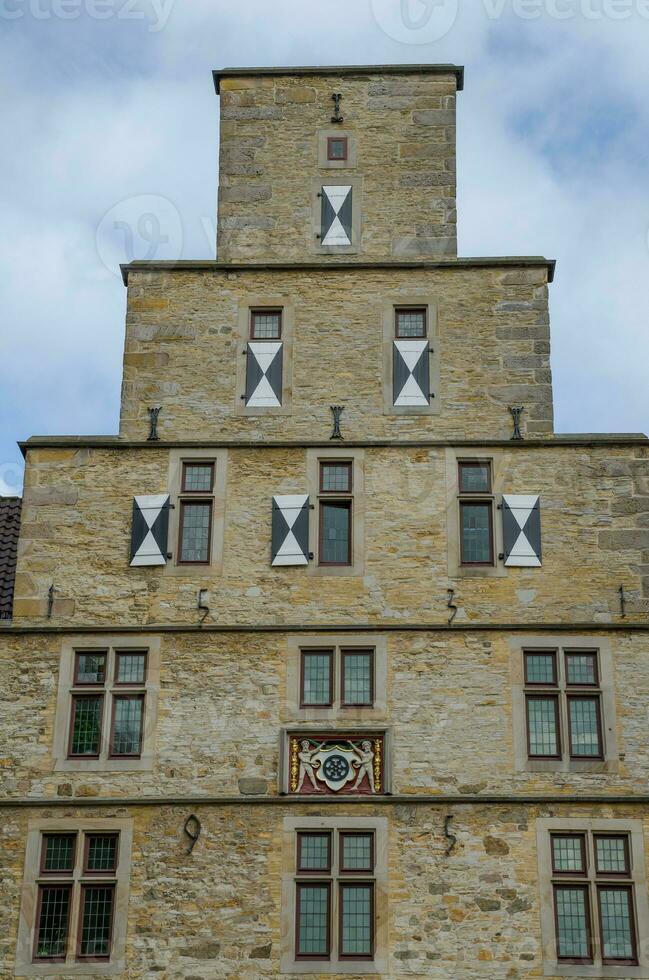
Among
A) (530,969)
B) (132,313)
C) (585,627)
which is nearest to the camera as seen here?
(530,969)

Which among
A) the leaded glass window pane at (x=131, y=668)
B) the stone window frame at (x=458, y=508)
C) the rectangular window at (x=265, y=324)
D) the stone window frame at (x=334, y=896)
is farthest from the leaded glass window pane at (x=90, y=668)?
the rectangular window at (x=265, y=324)

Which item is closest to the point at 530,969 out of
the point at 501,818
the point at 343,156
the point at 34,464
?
the point at 501,818

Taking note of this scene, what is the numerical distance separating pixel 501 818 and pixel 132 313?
883 centimetres

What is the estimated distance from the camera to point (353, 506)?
22.1m

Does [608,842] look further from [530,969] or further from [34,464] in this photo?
[34,464]

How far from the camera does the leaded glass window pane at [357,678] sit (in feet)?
69.3

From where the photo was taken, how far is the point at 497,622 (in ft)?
70.1

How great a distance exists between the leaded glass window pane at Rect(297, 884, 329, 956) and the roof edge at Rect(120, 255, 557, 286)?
28.7ft

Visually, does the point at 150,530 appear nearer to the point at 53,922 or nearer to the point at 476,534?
the point at 476,534

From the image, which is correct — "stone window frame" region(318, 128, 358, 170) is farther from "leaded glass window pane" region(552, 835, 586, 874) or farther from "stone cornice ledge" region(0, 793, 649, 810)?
"leaded glass window pane" region(552, 835, 586, 874)

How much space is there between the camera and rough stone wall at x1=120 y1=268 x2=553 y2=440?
22.6m

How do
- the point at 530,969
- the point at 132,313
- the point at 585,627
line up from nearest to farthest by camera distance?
the point at 530,969, the point at 585,627, the point at 132,313

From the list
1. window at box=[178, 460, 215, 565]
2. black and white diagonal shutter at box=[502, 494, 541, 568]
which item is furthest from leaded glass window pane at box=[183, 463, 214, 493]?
black and white diagonal shutter at box=[502, 494, 541, 568]

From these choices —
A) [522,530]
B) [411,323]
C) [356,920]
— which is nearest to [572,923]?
[356,920]
